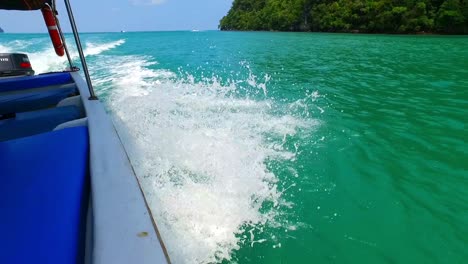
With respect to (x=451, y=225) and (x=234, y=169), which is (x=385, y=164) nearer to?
(x=451, y=225)

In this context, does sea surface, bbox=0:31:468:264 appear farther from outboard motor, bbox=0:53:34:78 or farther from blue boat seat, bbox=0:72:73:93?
outboard motor, bbox=0:53:34:78

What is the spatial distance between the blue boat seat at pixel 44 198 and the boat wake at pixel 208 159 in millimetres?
525

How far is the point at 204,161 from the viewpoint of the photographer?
4180mm

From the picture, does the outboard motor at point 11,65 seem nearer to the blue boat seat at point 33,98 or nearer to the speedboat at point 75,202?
the blue boat seat at point 33,98

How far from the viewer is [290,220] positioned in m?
3.21

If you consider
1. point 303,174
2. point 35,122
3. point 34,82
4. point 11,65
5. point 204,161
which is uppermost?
point 11,65

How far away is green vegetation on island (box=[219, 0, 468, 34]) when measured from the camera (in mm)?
42031

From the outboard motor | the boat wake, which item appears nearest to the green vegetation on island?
the boat wake

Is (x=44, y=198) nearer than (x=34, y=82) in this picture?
Yes

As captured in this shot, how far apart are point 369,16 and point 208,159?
5860 centimetres

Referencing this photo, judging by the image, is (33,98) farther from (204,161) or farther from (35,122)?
(204,161)

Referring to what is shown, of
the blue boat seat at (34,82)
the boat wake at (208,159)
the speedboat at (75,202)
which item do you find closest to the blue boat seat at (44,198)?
the speedboat at (75,202)

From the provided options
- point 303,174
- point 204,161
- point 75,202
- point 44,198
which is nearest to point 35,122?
point 204,161

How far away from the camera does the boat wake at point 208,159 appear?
2.86 m
